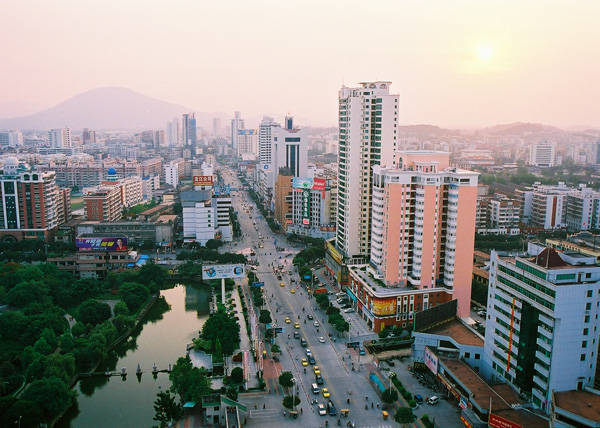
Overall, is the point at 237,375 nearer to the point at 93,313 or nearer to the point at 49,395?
the point at 49,395

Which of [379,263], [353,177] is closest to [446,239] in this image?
[379,263]

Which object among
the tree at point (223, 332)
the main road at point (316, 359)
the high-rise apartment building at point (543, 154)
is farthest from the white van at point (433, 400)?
the high-rise apartment building at point (543, 154)

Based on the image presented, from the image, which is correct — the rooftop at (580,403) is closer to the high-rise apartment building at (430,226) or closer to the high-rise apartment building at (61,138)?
the high-rise apartment building at (430,226)

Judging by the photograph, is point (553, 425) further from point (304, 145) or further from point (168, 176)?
point (168, 176)

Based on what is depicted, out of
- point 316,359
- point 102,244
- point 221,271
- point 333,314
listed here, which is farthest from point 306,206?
point 316,359

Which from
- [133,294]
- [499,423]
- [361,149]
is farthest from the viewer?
[361,149]

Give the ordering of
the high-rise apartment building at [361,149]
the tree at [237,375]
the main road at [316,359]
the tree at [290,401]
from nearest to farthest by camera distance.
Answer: the main road at [316,359] → the tree at [290,401] → the tree at [237,375] → the high-rise apartment building at [361,149]
